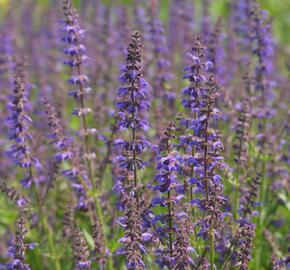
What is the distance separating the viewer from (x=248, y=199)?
684 centimetres

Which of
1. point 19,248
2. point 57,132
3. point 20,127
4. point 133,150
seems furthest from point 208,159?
point 20,127

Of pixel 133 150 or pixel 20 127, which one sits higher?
pixel 133 150

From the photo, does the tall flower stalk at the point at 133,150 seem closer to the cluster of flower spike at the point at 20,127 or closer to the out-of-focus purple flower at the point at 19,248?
the out-of-focus purple flower at the point at 19,248

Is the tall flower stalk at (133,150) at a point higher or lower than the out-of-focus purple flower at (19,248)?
higher

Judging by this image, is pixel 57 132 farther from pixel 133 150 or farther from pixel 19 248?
pixel 19 248

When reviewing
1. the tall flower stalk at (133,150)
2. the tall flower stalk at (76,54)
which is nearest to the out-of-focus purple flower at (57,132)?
the tall flower stalk at (76,54)

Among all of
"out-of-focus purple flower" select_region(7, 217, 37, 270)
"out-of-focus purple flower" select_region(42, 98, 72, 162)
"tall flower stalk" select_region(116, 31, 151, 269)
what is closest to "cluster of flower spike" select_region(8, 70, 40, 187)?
"out-of-focus purple flower" select_region(42, 98, 72, 162)

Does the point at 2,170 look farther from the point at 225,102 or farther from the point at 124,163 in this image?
the point at 124,163

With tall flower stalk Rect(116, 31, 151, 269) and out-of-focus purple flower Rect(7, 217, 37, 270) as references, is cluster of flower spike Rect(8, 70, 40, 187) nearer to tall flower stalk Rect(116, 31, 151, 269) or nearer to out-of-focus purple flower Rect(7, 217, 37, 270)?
tall flower stalk Rect(116, 31, 151, 269)

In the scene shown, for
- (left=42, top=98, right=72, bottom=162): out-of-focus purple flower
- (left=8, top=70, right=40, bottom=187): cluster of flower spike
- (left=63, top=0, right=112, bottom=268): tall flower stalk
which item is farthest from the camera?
(left=63, top=0, right=112, bottom=268): tall flower stalk

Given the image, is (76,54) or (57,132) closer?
(57,132)

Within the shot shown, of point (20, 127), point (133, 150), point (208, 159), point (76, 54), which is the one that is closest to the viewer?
point (208, 159)

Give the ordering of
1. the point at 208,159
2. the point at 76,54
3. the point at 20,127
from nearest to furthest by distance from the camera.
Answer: the point at 208,159, the point at 20,127, the point at 76,54

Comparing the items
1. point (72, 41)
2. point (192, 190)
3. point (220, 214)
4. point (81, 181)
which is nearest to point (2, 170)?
point (81, 181)
